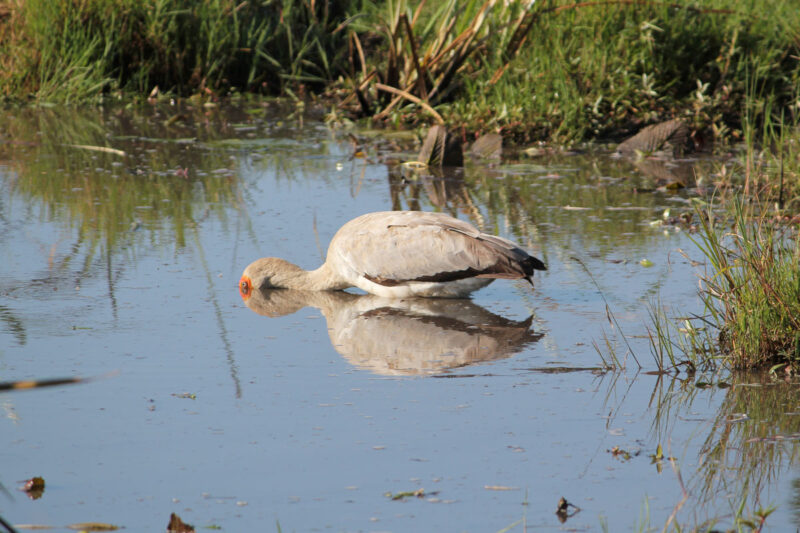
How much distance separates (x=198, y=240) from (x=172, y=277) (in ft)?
2.89

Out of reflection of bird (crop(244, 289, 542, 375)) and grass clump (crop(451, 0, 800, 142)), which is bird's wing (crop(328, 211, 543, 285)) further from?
grass clump (crop(451, 0, 800, 142))

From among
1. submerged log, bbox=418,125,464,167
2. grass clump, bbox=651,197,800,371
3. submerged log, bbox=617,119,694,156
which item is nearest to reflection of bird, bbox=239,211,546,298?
grass clump, bbox=651,197,800,371

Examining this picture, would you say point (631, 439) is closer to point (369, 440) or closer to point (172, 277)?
point (369, 440)

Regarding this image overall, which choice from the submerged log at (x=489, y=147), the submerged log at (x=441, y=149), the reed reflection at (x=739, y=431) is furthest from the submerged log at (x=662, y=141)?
the reed reflection at (x=739, y=431)

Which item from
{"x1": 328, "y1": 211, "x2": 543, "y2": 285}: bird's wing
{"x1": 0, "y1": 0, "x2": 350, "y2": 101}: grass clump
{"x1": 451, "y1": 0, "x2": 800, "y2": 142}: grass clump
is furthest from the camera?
{"x1": 0, "y1": 0, "x2": 350, "y2": 101}: grass clump

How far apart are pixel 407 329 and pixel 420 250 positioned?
64 cm

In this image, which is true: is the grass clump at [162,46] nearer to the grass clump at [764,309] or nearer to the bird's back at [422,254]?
the bird's back at [422,254]

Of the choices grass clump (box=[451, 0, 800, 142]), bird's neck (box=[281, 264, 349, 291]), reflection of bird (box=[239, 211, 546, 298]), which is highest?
grass clump (box=[451, 0, 800, 142])

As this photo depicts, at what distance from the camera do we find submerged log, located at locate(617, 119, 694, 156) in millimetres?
Answer: 10500

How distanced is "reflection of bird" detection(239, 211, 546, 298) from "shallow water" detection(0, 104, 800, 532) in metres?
0.12

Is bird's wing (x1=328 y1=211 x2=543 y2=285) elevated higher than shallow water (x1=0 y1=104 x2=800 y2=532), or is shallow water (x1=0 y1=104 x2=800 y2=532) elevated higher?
bird's wing (x1=328 y1=211 x2=543 y2=285)

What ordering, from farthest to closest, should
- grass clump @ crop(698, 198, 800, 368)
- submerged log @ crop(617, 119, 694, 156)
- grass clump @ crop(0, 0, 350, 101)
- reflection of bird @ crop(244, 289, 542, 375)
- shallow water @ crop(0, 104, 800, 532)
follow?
grass clump @ crop(0, 0, 350, 101)
submerged log @ crop(617, 119, 694, 156)
reflection of bird @ crop(244, 289, 542, 375)
grass clump @ crop(698, 198, 800, 368)
shallow water @ crop(0, 104, 800, 532)

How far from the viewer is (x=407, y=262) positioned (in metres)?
6.43

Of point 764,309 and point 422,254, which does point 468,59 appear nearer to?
point 422,254
